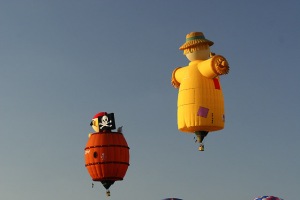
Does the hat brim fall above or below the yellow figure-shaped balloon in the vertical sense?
above

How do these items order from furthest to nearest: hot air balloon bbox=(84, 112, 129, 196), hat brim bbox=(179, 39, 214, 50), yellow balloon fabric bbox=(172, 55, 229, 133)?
1. hot air balloon bbox=(84, 112, 129, 196)
2. hat brim bbox=(179, 39, 214, 50)
3. yellow balloon fabric bbox=(172, 55, 229, 133)

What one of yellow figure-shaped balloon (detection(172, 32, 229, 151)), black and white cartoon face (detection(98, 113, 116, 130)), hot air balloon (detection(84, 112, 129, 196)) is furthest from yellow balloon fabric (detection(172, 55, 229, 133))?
black and white cartoon face (detection(98, 113, 116, 130))

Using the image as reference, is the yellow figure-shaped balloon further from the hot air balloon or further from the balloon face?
the balloon face

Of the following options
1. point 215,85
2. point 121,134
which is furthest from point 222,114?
point 121,134

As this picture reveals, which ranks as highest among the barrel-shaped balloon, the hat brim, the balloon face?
the hat brim

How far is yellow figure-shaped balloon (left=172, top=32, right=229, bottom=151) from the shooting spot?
7081cm

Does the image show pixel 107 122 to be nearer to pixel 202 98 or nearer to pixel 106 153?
pixel 106 153

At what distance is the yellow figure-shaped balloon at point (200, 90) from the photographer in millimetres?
70812

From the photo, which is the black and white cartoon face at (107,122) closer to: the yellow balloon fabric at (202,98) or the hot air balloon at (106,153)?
the hot air balloon at (106,153)

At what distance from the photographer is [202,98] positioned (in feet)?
232

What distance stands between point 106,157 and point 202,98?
8.89 meters

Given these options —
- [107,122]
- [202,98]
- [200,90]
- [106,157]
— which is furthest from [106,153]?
[200,90]

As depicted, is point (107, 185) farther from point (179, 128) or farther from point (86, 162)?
point (179, 128)

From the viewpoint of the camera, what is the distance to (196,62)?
72.2 m
